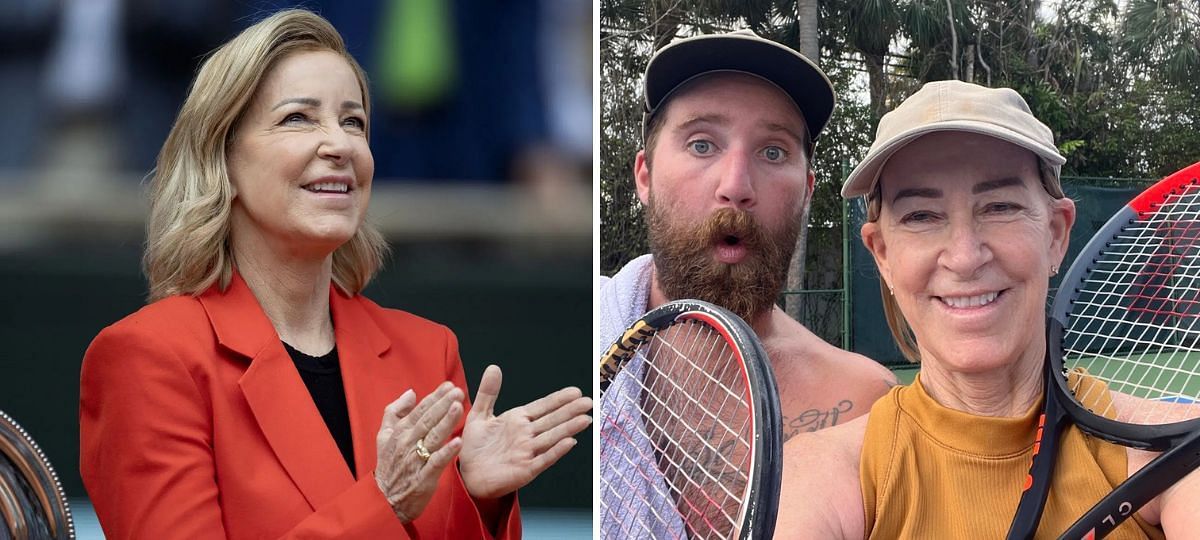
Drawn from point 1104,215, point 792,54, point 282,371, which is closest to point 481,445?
point 282,371

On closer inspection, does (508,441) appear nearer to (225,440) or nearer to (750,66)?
(225,440)

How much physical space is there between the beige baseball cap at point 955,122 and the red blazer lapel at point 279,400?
1.33m

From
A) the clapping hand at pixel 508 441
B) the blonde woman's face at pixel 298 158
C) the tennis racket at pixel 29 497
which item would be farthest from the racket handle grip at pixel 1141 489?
the tennis racket at pixel 29 497

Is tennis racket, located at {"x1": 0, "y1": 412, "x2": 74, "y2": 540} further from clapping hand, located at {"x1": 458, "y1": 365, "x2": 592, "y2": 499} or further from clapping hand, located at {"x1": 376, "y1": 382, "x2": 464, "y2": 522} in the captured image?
clapping hand, located at {"x1": 458, "y1": 365, "x2": 592, "y2": 499}

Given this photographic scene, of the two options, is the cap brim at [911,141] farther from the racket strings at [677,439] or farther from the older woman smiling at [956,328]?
the racket strings at [677,439]

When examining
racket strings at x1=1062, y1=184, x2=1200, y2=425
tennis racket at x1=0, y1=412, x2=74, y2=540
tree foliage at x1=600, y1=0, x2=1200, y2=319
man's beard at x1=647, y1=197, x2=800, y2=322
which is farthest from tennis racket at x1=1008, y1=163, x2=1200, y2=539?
tennis racket at x1=0, y1=412, x2=74, y2=540

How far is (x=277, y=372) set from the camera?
252 cm

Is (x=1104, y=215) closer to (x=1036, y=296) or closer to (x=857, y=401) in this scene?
(x=1036, y=296)

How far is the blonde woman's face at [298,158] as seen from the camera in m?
2.54

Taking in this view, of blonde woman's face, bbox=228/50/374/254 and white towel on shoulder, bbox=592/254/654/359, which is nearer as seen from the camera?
blonde woman's face, bbox=228/50/374/254

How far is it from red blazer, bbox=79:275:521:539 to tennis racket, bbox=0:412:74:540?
0.08 metres

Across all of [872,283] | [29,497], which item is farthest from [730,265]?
[29,497]

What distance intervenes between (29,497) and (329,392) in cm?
71

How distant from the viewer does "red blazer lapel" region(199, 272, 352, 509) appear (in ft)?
8.11
